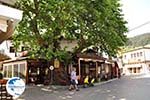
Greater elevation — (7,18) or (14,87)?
(7,18)

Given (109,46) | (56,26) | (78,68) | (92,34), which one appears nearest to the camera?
(56,26)

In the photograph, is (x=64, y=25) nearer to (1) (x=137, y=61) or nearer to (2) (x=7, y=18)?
(2) (x=7, y=18)

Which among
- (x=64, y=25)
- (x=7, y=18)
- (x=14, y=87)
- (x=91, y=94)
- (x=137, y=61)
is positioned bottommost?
(x=91, y=94)

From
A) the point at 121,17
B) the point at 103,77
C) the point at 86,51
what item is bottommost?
the point at 103,77

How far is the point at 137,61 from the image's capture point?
67.5 meters

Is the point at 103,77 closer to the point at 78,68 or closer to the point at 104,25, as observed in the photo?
the point at 78,68

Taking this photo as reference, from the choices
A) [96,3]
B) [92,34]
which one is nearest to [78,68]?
[92,34]

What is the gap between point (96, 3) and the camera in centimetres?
2433

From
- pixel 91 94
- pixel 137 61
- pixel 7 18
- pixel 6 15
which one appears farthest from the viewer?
pixel 137 61

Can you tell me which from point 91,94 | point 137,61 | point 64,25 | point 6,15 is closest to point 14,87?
point 6,15

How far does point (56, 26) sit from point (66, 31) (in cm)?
155

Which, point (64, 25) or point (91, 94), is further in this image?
point (64, 25)

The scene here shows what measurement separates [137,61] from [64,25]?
154 ft

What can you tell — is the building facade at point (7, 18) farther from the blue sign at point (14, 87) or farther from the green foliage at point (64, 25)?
the green foliage at point (64, 25)
